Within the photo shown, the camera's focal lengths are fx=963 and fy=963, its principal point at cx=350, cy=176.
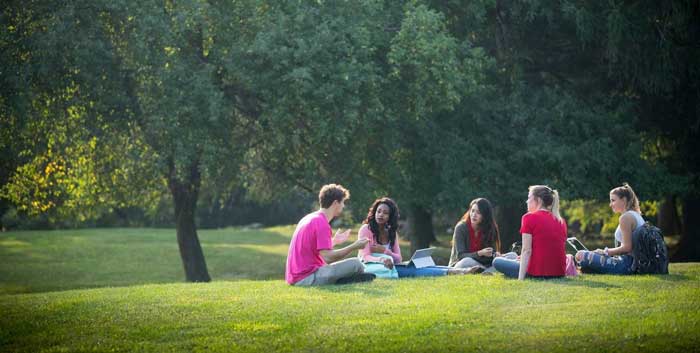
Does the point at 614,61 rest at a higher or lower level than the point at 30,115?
higher

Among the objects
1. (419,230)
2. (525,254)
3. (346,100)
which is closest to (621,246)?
(525,254)

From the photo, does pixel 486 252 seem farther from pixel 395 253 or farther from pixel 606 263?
pixel 606 263

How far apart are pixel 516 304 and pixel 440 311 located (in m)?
1.07

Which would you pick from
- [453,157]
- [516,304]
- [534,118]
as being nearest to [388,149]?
[453,157]

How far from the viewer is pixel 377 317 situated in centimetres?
1136

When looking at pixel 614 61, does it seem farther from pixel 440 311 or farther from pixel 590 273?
pixel 440 311

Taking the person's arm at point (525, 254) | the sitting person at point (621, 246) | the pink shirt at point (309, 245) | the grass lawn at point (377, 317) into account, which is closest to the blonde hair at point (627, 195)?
the sitting person at point (621, 246)

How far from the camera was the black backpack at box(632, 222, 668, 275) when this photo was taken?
14.3 meters

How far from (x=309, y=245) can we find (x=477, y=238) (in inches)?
126

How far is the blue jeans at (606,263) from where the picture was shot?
48.3ft

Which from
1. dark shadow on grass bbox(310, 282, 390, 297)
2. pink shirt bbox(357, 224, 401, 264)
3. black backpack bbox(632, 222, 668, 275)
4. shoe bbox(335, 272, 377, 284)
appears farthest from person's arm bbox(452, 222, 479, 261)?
black backpack bbox(632, 222, 668, 275)

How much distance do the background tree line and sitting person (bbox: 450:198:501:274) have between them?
653 cm

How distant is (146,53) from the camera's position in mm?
22406

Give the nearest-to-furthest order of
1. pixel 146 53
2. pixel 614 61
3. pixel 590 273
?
pixel 590 273, pixel 146 53, pixel 614 61
